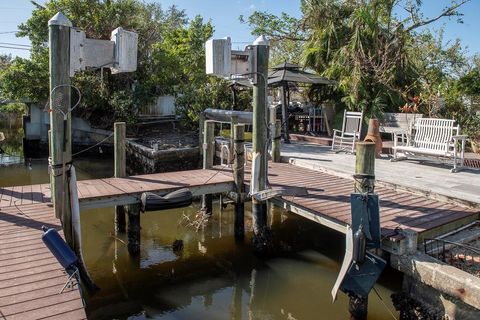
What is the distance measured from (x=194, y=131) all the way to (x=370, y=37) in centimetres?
766

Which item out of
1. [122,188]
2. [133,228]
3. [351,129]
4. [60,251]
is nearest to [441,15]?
[351,129]

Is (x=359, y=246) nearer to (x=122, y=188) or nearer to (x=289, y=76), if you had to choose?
(x=122, y=188)

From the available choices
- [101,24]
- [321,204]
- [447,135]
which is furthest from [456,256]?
[101,24]

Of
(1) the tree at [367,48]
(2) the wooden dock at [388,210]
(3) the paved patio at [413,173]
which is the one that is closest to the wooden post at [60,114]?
(2) the wooden dock at [388,210]

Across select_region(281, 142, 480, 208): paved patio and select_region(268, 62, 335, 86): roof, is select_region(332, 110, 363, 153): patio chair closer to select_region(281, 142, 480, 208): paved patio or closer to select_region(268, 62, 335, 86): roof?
select_region(281, 142, 480, 208): paved patio

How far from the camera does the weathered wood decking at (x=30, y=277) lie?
2986mm

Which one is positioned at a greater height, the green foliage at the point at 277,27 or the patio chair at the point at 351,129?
the green foliage at the point at 277,27

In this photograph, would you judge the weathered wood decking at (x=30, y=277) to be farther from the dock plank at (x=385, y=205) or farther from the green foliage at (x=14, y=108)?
the green foliage at (x=14, y=108)

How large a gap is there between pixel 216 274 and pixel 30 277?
9.91 ft

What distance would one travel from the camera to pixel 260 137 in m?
6.21

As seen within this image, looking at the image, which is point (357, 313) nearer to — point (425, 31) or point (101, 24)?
point (425, 31)

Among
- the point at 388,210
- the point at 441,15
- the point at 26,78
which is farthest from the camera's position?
the point at 26,78

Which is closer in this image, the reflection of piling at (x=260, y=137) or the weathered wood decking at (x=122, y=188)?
the weathered wood decking at (x=122, y=188)

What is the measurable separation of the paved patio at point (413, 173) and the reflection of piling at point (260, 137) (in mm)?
1878
